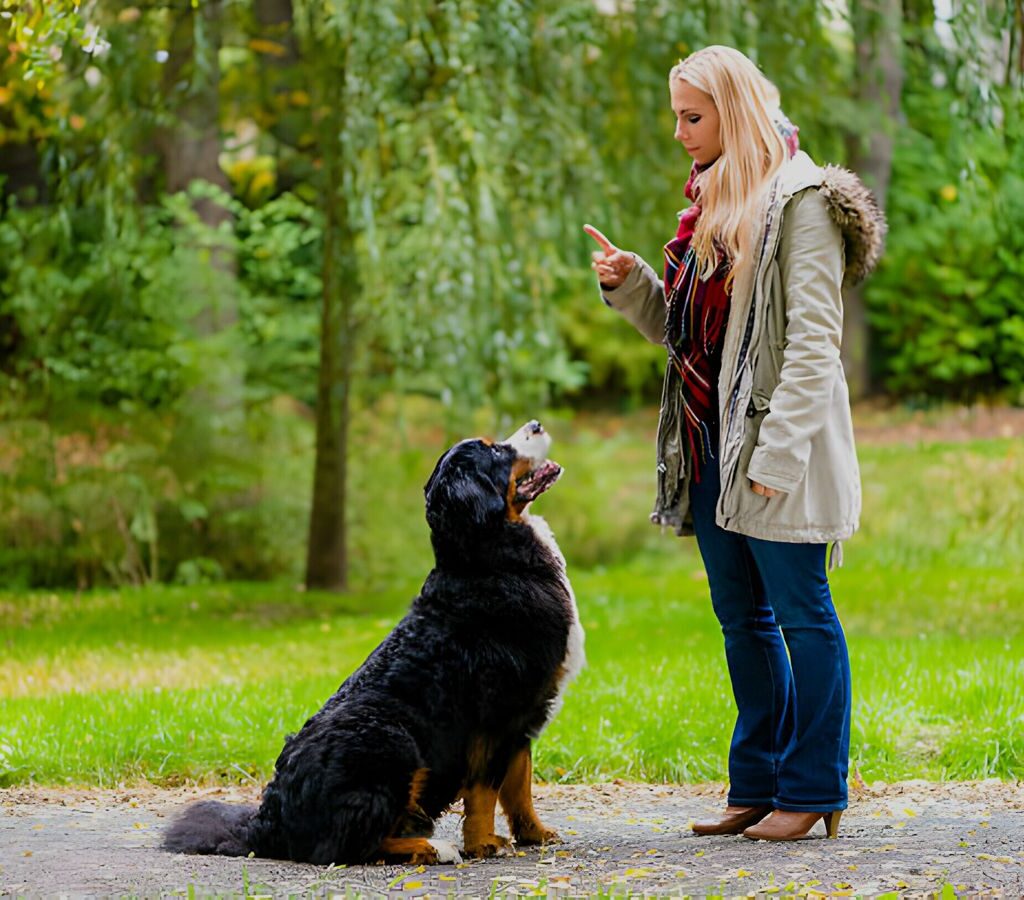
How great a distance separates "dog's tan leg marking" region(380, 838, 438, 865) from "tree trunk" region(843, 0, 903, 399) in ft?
23.8

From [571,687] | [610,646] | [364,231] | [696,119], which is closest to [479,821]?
[696,119]

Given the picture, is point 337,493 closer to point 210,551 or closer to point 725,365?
point 210,551

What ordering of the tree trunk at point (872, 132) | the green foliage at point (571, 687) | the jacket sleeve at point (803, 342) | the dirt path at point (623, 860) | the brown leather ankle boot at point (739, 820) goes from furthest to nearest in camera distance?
the tree trunk at point (872, 132) → the green foliage at point (571, 687) → the brown leather ankle boot at point (739, 820) → the jacket sleeve at point (803, 342) → the dirt path at point (623, 860)

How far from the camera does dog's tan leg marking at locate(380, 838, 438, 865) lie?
12.8ft

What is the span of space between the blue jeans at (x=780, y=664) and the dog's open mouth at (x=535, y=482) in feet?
1.41

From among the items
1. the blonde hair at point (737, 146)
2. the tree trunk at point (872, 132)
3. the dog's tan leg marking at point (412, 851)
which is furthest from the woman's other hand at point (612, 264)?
the tree trunk at point (872, 132)

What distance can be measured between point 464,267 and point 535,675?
5206 millimetres

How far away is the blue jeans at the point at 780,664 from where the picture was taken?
12.5ft

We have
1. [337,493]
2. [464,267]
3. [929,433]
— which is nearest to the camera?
[464,267]

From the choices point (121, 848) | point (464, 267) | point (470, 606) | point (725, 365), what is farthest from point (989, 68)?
point (121, 848)

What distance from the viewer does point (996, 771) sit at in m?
5.21

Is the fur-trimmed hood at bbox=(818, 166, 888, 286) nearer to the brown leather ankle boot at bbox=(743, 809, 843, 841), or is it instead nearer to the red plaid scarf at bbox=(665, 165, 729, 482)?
the red plaid scarf at bbox=(665, 165, 729, 482)

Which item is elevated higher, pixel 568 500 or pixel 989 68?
pixel 989 68

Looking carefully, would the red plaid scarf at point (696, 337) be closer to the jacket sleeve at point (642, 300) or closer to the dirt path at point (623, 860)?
the jacket sleeve at point (642, 300)
